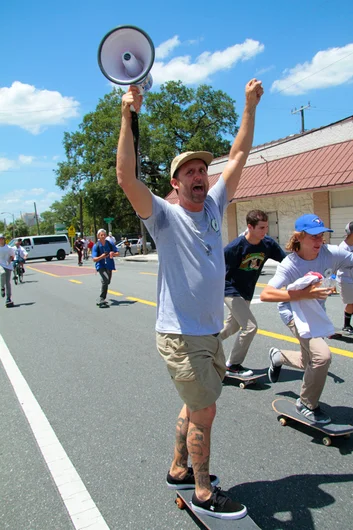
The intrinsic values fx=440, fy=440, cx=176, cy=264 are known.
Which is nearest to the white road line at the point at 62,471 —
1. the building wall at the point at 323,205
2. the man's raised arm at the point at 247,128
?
the man's raised arm at the point at 247,128

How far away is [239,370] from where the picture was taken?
4.83m

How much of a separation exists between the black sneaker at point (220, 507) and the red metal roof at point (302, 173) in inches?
680

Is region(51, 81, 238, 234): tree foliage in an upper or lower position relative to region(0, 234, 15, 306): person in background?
upper

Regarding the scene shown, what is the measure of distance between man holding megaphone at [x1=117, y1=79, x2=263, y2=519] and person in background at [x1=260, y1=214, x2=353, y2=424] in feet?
3.18

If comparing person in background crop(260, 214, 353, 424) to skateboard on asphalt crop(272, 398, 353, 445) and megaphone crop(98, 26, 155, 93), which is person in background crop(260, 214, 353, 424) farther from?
megaphone crop(98, 26, 155, 93)

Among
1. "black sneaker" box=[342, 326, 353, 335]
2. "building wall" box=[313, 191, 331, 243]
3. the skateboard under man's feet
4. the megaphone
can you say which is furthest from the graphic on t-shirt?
"building wall" box=[313, 191, 331, 243]

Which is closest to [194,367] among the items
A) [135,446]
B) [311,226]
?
[135,446]

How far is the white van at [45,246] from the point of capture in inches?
1645

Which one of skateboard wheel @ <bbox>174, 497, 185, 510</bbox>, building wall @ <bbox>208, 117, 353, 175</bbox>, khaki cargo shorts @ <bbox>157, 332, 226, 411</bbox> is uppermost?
building wall @ <bbox>208, 117, 353, 175</bbox>

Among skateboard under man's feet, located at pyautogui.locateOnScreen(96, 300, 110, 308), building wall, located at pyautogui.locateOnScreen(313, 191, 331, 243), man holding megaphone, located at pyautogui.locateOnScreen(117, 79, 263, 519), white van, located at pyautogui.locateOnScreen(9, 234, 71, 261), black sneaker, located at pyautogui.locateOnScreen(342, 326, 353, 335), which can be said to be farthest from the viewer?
white van, located at pyautogui.locateOnScreen(9, 234, 71, 261)

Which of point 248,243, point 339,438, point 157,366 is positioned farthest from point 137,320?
point 339,438

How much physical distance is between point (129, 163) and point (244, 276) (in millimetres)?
2808

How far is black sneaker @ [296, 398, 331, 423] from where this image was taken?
134 inches

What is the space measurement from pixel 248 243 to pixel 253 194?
62.8 ft
